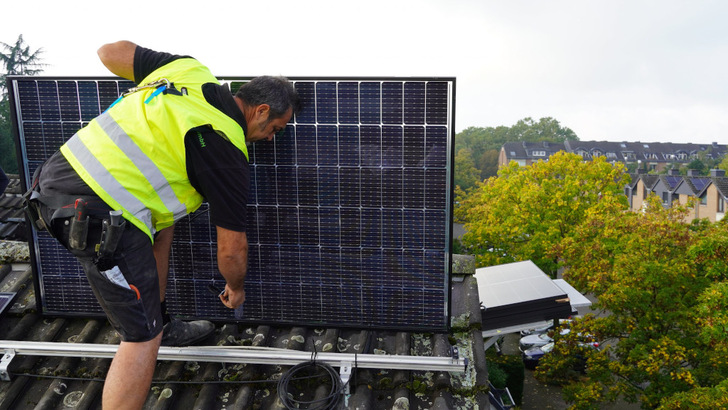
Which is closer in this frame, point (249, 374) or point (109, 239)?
point (109, 239)

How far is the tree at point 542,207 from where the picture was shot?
23.3 m

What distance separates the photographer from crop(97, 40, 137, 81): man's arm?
3742 millimetres

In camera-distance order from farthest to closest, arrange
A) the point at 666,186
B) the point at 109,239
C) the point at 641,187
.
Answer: the point at 641,187
the point at 666,186
the point at 109,239

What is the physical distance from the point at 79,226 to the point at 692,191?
5371 cm

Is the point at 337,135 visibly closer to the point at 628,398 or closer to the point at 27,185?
the point at 27,185

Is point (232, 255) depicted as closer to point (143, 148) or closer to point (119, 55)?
point (143, 148)

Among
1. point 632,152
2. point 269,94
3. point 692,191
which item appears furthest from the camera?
point 632,152

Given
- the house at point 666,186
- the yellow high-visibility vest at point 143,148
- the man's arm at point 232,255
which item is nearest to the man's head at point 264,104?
the yellow high-visibility vest at point 143,148

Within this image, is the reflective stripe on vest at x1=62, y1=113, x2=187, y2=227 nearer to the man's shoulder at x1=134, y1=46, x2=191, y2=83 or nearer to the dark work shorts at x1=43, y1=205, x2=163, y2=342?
the dark work shorts at x1=43, y1=205, x2=163, y2=342

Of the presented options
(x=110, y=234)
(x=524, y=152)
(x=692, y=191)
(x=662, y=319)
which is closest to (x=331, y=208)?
(x=110, y=234)

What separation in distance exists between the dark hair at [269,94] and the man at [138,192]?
0.46ft

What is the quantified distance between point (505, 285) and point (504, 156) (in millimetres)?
86800

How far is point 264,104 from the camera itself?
3.47m

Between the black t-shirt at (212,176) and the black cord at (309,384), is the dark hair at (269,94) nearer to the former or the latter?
the black t-shirt at (212,176)
